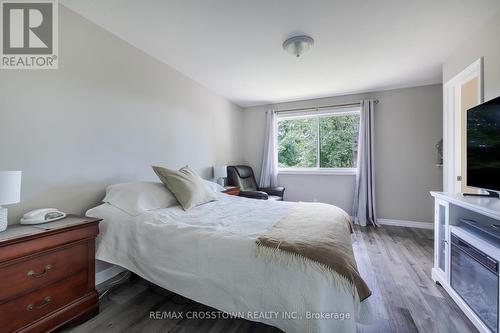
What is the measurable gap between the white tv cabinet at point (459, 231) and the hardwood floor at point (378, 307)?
0.09 metres

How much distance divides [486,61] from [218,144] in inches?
135

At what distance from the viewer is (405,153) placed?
3.66 metres

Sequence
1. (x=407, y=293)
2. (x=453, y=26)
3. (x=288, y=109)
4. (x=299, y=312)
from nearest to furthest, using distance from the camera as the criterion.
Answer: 1. (x=299, y=312)
2. (x=407, y=293)
3. (x=453, y=26)
4. (x=288, y=109)

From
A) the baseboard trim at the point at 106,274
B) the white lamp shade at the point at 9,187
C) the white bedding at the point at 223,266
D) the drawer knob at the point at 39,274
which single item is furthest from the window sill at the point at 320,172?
the white lamp shade at the point at 9,187

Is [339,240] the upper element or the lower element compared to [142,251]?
upper

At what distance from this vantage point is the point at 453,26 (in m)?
2.00

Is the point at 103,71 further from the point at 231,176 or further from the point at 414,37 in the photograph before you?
the point at 414,37

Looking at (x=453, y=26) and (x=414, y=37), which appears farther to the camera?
(x=414, y=37)

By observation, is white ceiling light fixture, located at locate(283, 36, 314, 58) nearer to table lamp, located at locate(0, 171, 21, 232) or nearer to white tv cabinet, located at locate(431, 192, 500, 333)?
white tv cabinet, located at locate(431, 192, 500, 333)

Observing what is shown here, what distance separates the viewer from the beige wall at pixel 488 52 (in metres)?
1.81

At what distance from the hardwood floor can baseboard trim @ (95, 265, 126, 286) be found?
0.19m

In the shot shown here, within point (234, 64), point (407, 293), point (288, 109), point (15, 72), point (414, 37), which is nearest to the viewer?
point (15, 72)

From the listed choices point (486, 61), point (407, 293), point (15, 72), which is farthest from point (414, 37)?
point (15, 72)

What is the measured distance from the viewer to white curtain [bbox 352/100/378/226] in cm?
374
